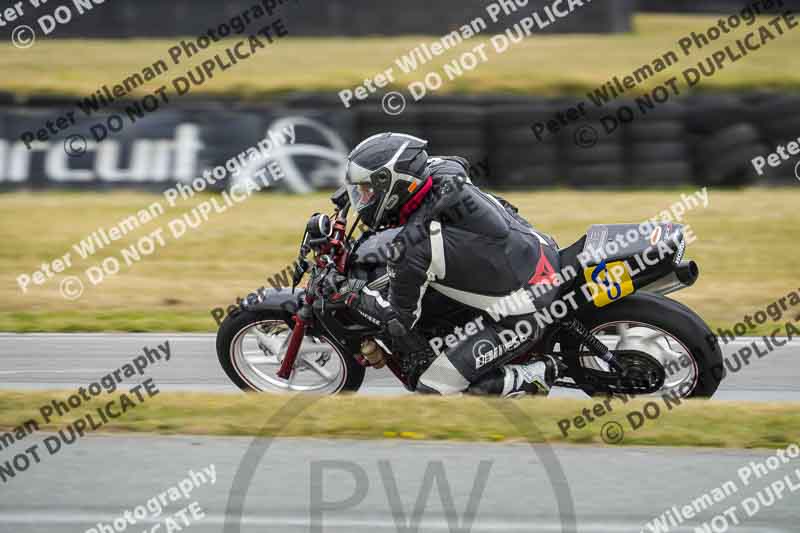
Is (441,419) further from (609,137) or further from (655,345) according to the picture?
(609,137)

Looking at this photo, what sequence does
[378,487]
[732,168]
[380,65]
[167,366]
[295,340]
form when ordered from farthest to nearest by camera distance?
[380,65] < [732,168] < [167,366] < [295,340] < [378,487]

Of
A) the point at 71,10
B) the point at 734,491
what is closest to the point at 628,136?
the point at 734,491

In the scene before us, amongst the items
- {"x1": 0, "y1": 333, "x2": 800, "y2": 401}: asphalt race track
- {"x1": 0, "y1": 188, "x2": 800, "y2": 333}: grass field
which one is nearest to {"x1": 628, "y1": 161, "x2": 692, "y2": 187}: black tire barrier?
{"x1": 0, "y1": 188, "x2": 800, "y2": 333}: grass field

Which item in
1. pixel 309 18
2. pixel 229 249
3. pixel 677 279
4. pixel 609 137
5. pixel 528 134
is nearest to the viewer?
Answer: pixel 677 279

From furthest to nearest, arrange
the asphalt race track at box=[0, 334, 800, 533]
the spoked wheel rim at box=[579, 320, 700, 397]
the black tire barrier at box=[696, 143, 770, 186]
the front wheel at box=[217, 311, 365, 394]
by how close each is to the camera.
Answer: the black tire barrier at box=[696, 143, 770, 186]
the front wheel at box=[217, 311, 365, 394]
the spoked wheel rim at box=[579, 320, 700, 397]
the asphalt race track at box=[0, 334, 800, 533]

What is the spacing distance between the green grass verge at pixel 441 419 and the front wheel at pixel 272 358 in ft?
2.33

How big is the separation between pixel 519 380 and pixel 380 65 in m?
13.0

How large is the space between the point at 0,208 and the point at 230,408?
30.8 ft

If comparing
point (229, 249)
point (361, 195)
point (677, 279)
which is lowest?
point (229, 249)

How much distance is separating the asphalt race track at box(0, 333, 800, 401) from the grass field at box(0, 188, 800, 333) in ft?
1.39

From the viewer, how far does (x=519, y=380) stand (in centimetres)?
649

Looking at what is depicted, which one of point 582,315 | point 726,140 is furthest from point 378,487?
point 726,140

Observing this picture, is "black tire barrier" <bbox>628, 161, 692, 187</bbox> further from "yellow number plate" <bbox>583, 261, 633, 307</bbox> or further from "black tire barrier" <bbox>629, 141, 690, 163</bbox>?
"yellow number plate" <bbox>583, 261, 633, 307</bbox>

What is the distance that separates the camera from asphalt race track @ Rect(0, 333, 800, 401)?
7438 mm
